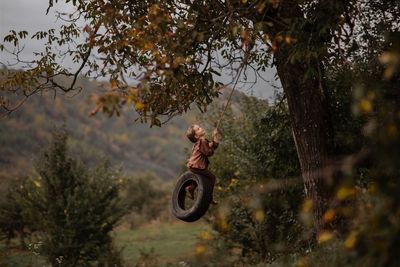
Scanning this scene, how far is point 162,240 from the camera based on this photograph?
28.4m

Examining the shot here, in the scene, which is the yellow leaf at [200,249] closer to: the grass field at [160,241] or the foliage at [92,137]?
the grass field at [160,241]

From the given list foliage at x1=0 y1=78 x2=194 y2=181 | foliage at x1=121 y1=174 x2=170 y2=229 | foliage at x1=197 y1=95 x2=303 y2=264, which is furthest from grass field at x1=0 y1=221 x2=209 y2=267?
foliage at x1=0 y1=78 x2=194 y2=181

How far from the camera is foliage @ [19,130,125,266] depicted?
626 inches

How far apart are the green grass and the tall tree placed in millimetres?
10504

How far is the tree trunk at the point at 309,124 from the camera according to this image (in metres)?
8.55

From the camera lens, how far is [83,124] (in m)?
137

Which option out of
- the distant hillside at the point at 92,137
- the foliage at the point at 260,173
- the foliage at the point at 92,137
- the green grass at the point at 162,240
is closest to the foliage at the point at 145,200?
the green grass at the point at 162,240

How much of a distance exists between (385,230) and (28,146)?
363ft

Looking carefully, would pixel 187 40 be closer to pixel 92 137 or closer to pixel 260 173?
pixel 260 173

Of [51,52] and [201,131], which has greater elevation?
[51,52]

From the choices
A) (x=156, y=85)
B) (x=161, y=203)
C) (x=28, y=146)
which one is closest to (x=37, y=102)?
(x=28, y=146)

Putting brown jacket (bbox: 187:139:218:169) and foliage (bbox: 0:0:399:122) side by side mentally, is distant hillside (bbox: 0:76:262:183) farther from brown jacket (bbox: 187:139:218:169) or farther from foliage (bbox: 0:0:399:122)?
brown jacket (bbox: 187:139:218:169)

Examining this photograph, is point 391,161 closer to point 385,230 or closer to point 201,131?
point 385,230

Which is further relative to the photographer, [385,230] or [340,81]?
[340,81]
